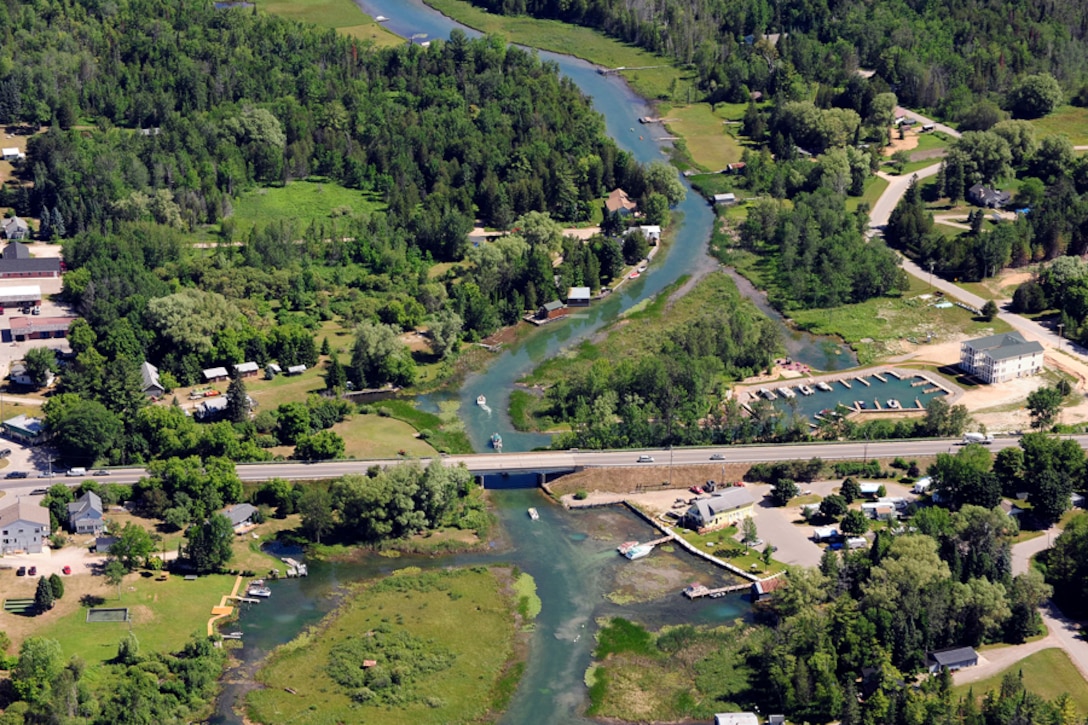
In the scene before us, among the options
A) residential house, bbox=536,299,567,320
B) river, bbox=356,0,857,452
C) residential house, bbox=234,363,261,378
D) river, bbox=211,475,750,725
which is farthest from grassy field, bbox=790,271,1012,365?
residential house, bbox=234,363,261,378

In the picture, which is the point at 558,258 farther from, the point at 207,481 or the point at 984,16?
the point at 984,16

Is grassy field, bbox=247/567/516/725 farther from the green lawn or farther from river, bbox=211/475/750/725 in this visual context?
the green lawn

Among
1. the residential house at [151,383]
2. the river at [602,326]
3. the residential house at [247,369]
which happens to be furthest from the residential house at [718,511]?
the residential house at [151,383]

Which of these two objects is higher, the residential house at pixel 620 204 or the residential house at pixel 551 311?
the residential house at pixel 620 204

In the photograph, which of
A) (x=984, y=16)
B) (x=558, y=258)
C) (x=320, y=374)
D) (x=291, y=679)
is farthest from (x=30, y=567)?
(x=984, y=16)

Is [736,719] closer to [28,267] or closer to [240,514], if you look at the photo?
[240,514]

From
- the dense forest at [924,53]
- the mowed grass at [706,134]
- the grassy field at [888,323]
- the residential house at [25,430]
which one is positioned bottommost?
the residential house at [25,430]

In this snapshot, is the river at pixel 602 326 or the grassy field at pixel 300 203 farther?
the grassy field at pixel 300 203

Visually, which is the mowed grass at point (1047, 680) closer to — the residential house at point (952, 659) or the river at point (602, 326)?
the residential house at point (952, 659)
